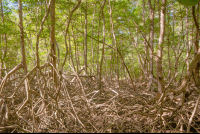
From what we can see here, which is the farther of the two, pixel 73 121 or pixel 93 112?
pixel 93 112

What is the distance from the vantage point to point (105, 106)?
2.72 metres

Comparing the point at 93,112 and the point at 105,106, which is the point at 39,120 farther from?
the point at 105,106

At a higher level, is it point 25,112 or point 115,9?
point 115,9

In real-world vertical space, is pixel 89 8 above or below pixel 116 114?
above

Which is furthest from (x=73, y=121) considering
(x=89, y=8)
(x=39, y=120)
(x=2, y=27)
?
(x=89, y=8)

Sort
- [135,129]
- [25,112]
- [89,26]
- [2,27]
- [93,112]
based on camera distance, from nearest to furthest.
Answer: [135,129], [93,112], [25,112], [2,27], [89,26]

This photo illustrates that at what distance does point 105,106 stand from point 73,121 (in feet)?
2.26

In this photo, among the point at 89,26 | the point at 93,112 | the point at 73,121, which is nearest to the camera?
the point at 73,121

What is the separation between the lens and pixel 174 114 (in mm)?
2119

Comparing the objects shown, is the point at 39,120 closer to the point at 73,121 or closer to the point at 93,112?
the point at 73,121

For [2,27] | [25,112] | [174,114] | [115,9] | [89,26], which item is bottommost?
[25,112]

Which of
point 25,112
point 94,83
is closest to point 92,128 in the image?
point 25,112

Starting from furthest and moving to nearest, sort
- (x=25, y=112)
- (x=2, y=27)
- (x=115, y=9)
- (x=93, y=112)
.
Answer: (x=115, y=9), (x=2, y=27), (x=25, y=112), (x=93, y=112)

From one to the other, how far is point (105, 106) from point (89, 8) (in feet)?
15.5
